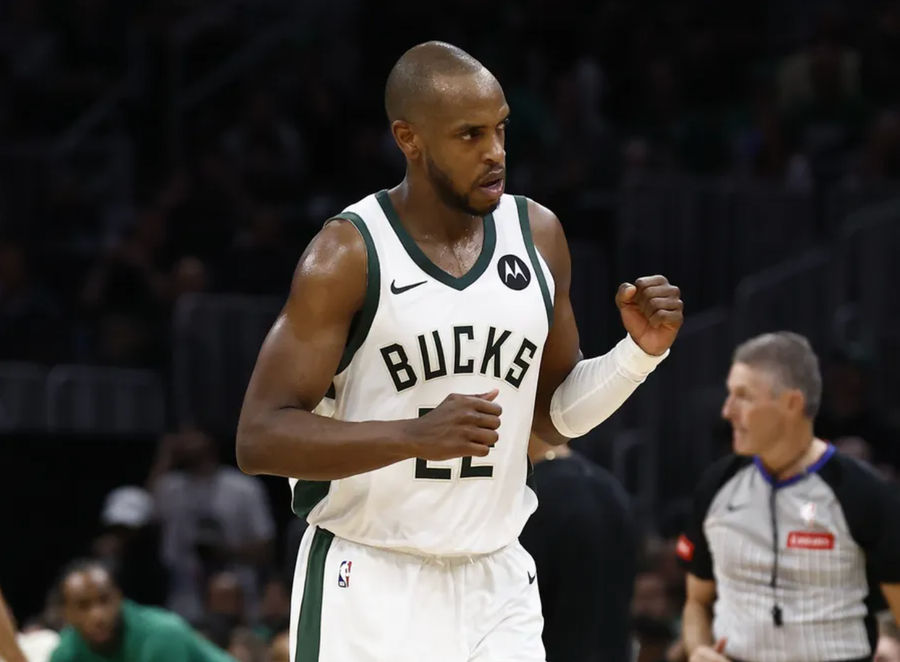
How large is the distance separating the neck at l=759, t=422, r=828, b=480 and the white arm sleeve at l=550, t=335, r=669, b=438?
137cm

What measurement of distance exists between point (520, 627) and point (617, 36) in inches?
378

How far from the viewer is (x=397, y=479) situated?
14.3ft

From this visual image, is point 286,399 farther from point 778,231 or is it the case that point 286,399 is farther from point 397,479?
point 778,231

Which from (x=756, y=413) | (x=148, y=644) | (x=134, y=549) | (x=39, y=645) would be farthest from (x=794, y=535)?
(x=134, y=549)

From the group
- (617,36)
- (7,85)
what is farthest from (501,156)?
(7,85)

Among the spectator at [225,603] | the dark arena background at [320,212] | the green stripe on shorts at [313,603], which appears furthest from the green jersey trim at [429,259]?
the spectator at [225,603]

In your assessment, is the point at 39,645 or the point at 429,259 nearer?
the point at 429,259

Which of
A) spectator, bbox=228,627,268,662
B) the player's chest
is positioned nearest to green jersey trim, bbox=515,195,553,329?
the player's chest

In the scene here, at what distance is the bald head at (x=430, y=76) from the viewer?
4.37 m

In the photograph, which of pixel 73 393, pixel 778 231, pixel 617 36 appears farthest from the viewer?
pixel 617 36

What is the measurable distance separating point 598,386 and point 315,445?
30.8 inches

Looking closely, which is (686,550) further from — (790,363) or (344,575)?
(344,575)

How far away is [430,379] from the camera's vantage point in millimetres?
4344

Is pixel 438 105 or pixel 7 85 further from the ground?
pixel 7 85
